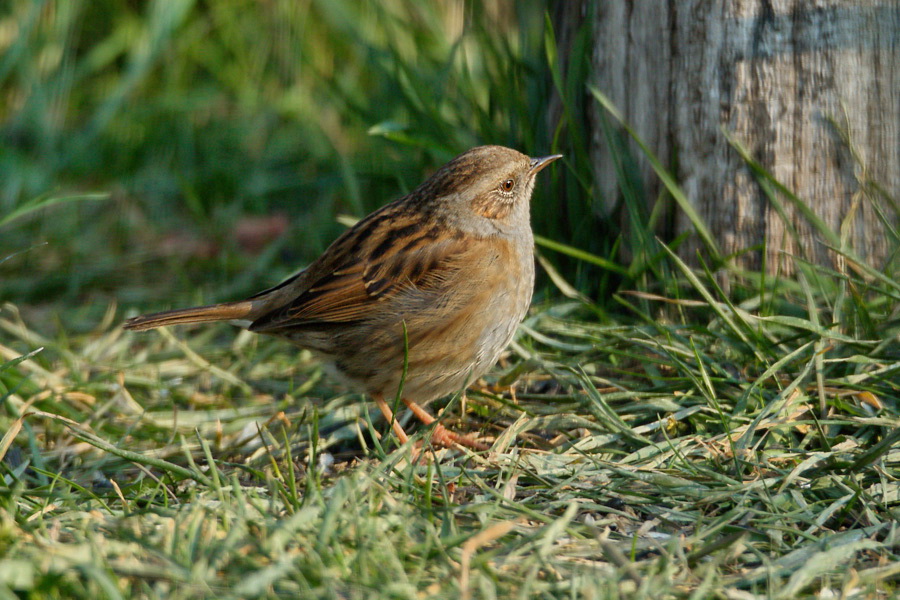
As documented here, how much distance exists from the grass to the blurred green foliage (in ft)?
0.08

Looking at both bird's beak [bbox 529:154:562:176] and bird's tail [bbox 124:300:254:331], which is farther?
bird's beak [bbox 529:154:562:176]

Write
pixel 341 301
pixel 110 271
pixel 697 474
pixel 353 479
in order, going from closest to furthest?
pixel 353 479 → pixel 697 474 → pixel 341 301 → pixel 110 271

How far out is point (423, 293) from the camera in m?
4.23

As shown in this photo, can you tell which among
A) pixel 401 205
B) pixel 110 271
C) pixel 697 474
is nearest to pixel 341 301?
pixel 401 205

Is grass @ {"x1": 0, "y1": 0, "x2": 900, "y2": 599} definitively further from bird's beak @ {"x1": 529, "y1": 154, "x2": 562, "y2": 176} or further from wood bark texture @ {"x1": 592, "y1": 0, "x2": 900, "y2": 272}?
bird's beak @ {"x1": 529, "y1": 154, "x2": 562, "y2": 176}

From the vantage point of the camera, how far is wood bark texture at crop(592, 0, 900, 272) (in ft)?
14.2

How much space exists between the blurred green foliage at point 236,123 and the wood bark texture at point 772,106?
1.43ft

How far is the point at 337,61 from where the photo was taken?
806 centimetres

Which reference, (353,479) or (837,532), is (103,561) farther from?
(837,532)

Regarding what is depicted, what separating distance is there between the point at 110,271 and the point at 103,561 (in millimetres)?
3888

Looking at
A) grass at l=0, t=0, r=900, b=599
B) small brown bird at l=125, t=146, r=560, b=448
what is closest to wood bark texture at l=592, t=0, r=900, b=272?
grass at l=0, t=0, r=900, b=599

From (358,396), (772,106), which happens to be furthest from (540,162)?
(358,396)

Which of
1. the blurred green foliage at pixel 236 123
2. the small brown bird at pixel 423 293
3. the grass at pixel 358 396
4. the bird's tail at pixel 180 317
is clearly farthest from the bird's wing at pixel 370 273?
the blurred green foliage at pixel 236 123

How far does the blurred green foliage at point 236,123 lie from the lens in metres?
Result: 5.43
